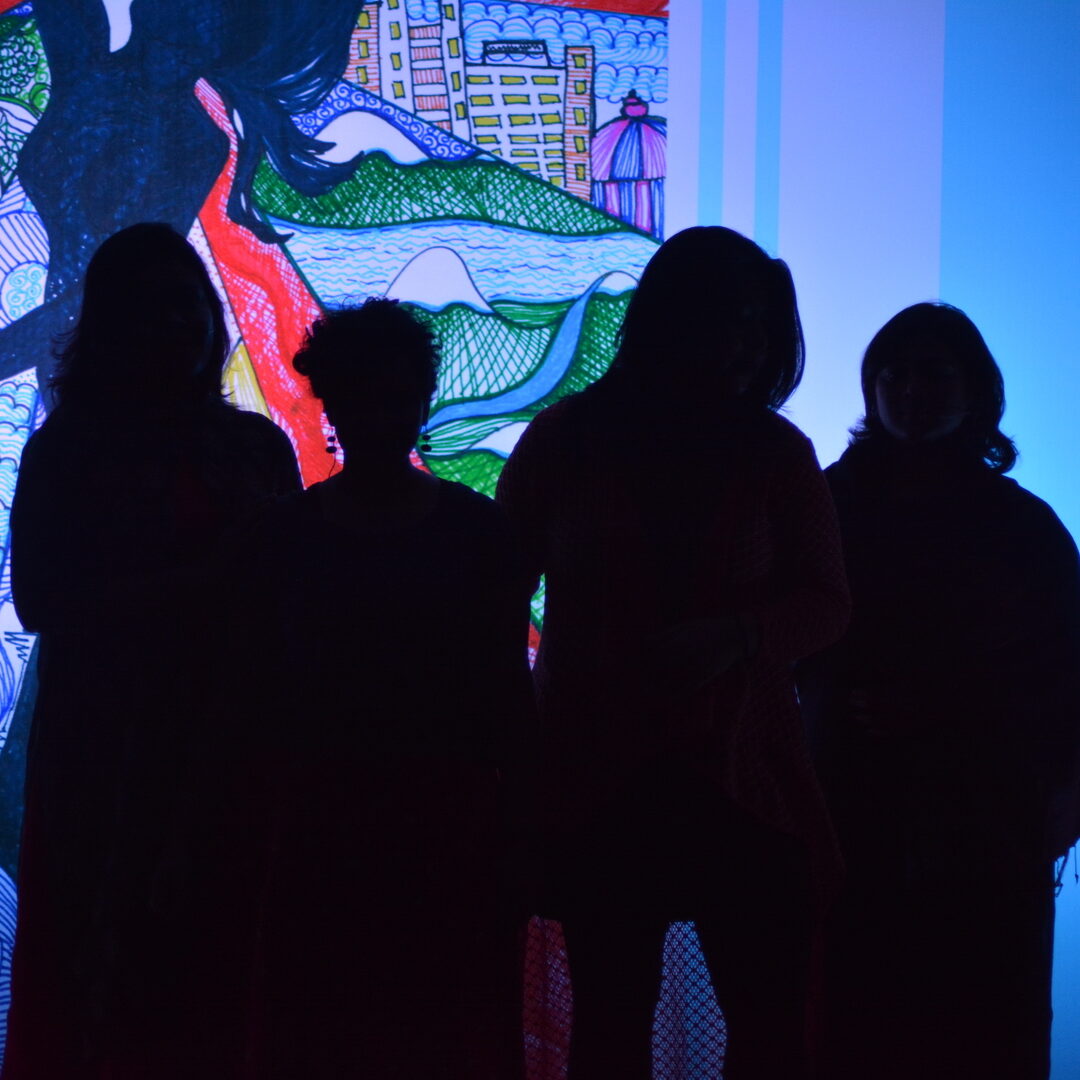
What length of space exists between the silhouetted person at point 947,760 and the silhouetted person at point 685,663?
1.37 feet

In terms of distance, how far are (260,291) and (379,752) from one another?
4.56 ft

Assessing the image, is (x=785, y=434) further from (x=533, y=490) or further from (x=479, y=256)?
(x=479, y=256)

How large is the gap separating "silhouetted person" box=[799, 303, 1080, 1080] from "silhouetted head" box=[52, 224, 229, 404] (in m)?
1.04

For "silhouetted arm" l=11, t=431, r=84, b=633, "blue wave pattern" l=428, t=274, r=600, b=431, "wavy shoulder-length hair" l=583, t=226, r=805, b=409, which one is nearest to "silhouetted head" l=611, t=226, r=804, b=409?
"wavy shoulder-length hair" l=583, t=226, r=805, b=409

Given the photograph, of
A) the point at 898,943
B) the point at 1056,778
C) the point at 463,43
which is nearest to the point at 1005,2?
the point at 463,43

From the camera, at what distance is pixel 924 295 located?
91.0 inches

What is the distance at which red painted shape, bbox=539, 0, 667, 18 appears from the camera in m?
2.23

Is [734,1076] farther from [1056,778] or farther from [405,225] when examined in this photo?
[405,225]

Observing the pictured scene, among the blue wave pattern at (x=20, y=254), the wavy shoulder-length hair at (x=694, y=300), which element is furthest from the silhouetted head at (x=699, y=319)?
the blue wave pattern at (x=20, y=254)

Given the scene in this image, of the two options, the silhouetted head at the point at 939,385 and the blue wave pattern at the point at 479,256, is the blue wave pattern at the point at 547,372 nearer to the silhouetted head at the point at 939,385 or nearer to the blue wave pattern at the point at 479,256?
the blue wave pattern at the point at 479,256

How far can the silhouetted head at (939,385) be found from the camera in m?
1.67

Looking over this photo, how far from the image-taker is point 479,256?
2.26 metres

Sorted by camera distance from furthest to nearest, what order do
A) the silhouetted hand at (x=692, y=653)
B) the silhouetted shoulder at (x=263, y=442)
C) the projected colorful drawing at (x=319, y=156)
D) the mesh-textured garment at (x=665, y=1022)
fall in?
the projected colorful drawing at (x=319, y=156), the mesh-textured garment at (x=665, y=1022), the silhouetted shoulder at (x=263, y=442), the silhouetted hand at (x=692, y=653)

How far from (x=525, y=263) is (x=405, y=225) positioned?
27cm
